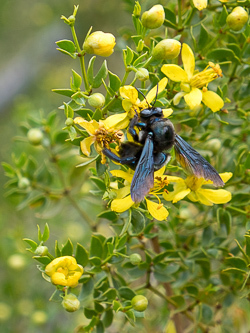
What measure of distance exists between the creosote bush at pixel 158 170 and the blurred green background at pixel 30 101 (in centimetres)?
38

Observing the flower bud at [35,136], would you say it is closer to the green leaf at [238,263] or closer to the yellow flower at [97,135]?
the yellow flower at [97,135]

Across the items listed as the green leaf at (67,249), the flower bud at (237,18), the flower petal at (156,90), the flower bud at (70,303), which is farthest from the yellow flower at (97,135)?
the flower bud at (237,18)

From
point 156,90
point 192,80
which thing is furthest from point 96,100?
point 192,80

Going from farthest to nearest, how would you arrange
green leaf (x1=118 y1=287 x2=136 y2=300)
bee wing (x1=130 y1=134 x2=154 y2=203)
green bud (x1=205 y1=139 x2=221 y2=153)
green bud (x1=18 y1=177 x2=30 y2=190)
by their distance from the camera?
green bud (x1=18 y1=177 x2=30 y2=190) < green bud (x1=205 y1=139 x2=221 y2=153) < green leaf (x1=118 y1=287 x2=136 y2=300) < bee wing (x1=130 y1=134 x2=154 y2=203)

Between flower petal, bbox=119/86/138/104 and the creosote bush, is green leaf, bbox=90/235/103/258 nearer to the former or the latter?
the creosote bush

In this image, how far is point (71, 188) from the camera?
65.6 inches

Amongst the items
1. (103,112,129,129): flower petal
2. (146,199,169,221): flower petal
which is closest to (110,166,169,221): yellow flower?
(146,199,169,221): flower petal

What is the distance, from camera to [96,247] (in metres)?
1.18

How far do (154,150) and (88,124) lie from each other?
0.62ft

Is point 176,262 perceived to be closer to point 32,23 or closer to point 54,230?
point 54,230

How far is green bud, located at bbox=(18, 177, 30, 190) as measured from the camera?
154 cm

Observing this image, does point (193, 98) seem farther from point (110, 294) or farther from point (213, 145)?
point (110, 294)

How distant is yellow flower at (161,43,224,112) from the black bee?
75 millimetres

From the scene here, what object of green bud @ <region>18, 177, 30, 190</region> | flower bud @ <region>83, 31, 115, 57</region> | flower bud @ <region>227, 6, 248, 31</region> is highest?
flower bud @ <region>83, 31, 115, 57</region>
